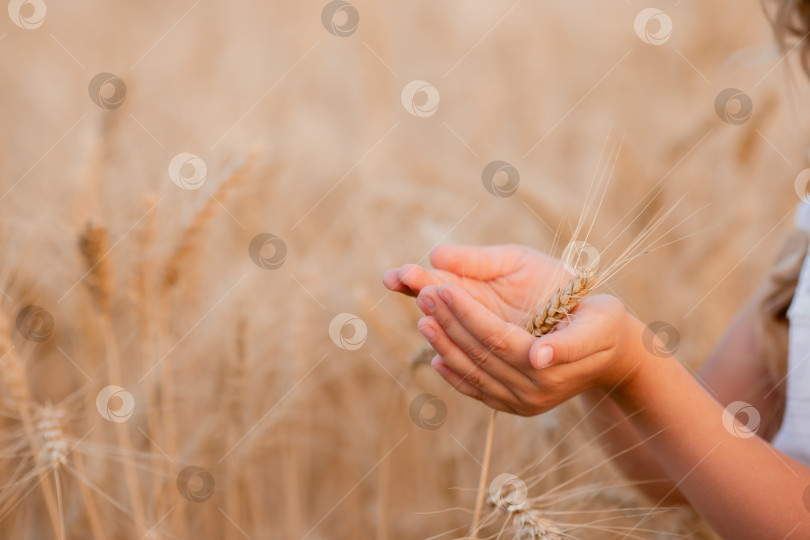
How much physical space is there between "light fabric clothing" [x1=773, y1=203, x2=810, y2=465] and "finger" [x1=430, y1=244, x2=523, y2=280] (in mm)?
377

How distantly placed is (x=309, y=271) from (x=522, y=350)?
603mm

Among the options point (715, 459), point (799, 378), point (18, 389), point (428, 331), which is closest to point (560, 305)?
point (428, 331)

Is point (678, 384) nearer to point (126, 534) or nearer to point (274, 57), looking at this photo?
point (126, 534)

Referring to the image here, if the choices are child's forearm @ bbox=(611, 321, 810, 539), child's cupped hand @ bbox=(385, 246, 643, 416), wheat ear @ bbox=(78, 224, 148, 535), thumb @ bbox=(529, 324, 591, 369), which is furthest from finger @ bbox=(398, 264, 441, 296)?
wheat ear @ bbox=(78, 224, 148, 535)

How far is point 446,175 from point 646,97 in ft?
2.53

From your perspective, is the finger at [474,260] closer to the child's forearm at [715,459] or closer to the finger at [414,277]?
the finger at [414,277]

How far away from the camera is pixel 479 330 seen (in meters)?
0.52

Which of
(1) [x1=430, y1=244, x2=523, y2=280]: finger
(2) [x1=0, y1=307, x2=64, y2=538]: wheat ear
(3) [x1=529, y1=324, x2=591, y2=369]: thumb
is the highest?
(2) [x1=0, y1=307, x2=64, y2=538]: wheat ear

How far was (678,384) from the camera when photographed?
631 mm

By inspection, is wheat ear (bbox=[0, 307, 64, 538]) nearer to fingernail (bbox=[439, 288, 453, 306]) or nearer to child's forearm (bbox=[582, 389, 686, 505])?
fingernail (bbox=[439, 288, 453, 306])

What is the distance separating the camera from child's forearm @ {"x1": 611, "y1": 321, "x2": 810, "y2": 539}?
0.63 m

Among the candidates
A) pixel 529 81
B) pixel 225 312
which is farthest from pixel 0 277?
pixel 529 81

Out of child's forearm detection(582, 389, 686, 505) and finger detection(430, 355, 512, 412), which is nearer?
finger detection(430, 355, 512, 412)

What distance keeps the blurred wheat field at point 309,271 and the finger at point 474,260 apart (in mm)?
59
